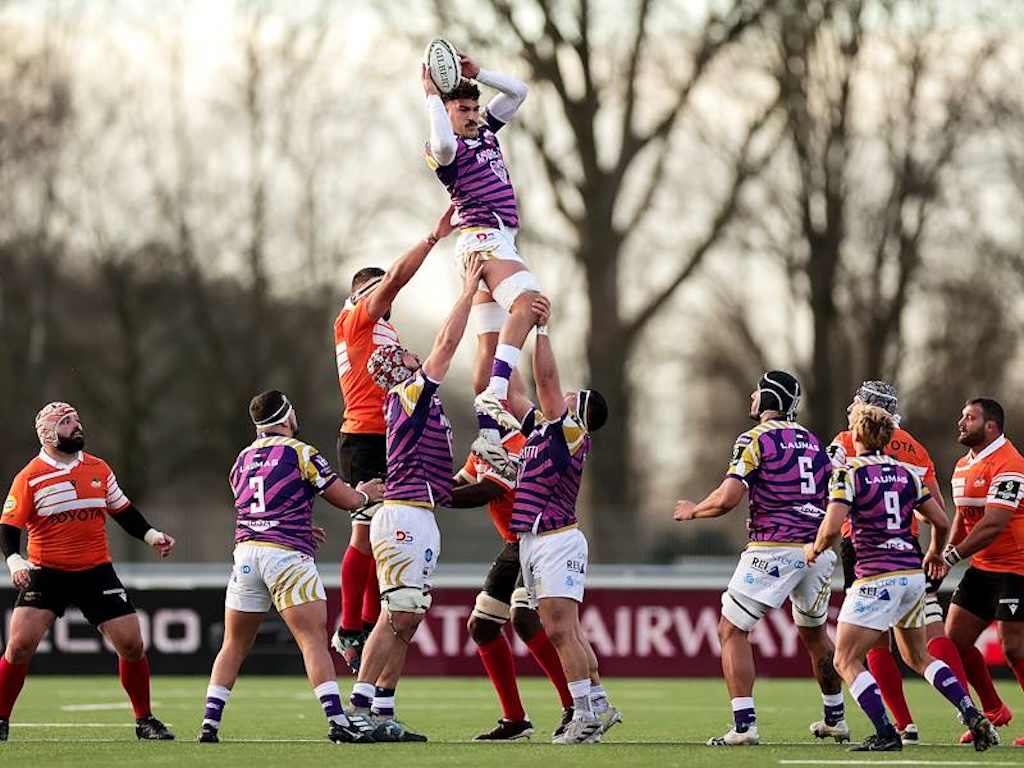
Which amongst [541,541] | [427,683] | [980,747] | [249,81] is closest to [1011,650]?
[980,747]

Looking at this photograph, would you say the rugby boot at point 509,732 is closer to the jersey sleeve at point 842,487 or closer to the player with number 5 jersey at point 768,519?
the player with number 5 jersey at point 768,519

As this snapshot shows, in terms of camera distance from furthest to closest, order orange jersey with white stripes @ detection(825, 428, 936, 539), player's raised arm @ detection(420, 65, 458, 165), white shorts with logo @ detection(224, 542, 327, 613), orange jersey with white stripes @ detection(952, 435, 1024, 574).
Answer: orange jersey with white stripes @ detection(825, 428, 936, 539) → orange jersey with white stripes @ detection(952, 435, 1024, 574) → player's raised arm @ detection(420, 65, 458, 165) → white shorts with logo @ detection(224, 542, 327, 613)

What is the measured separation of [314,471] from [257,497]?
0.42m

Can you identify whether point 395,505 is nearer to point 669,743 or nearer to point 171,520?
point 669,743

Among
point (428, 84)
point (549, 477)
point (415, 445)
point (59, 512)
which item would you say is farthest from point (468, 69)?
point (59, 512)

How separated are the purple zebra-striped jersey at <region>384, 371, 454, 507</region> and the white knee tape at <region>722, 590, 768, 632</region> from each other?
6.94 feet

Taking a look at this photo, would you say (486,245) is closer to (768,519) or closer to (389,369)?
(389,369)

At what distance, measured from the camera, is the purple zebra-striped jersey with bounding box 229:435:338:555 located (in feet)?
43.5

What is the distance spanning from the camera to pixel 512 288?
1404 cm

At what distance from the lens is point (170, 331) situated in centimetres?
4350

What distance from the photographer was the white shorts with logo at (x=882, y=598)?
1288cm

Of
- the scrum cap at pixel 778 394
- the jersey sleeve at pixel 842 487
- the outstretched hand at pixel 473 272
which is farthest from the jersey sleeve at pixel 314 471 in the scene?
the jersey sleeve at pixel 842 487

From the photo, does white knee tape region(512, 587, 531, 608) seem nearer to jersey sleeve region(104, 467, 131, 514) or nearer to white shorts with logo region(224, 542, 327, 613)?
white shorts with logo region(224, 542, 327, 613)

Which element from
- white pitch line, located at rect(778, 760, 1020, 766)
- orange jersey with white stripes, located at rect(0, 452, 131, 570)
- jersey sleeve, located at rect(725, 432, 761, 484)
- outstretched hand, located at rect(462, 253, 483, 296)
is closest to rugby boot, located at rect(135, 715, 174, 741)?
orange jersey with white stripes, located at rect(0, 452, 131, 570)
